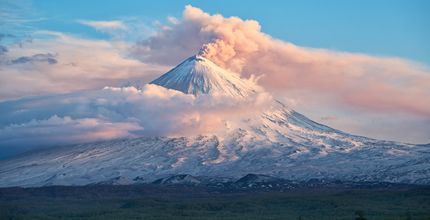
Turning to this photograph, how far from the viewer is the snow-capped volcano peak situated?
557 ft

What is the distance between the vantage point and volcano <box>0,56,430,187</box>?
131 metres

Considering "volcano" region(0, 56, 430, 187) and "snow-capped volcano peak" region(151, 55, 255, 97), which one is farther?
"snow-capped volcano peak" region(151, 55, 255, 97)

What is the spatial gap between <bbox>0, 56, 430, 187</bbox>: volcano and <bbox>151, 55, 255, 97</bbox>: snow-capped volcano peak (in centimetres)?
32

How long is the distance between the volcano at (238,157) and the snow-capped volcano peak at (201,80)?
1.06ft

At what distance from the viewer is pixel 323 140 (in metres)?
154

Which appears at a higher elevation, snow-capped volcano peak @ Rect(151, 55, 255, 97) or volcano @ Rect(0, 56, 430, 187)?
snow-capped volcano peak @ Rect(151, 55, 255, 97)

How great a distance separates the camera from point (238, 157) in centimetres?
14200

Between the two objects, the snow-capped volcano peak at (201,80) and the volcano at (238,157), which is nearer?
the volcano at (238,157)

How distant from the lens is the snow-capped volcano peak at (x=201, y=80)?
170m

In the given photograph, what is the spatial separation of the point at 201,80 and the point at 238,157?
32.8 meters

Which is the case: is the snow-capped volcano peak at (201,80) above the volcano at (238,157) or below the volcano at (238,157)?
above

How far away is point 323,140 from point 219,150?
818 inches

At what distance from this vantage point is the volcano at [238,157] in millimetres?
131250

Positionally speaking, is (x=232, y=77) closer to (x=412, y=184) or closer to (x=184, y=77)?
(x=184, y=77)
